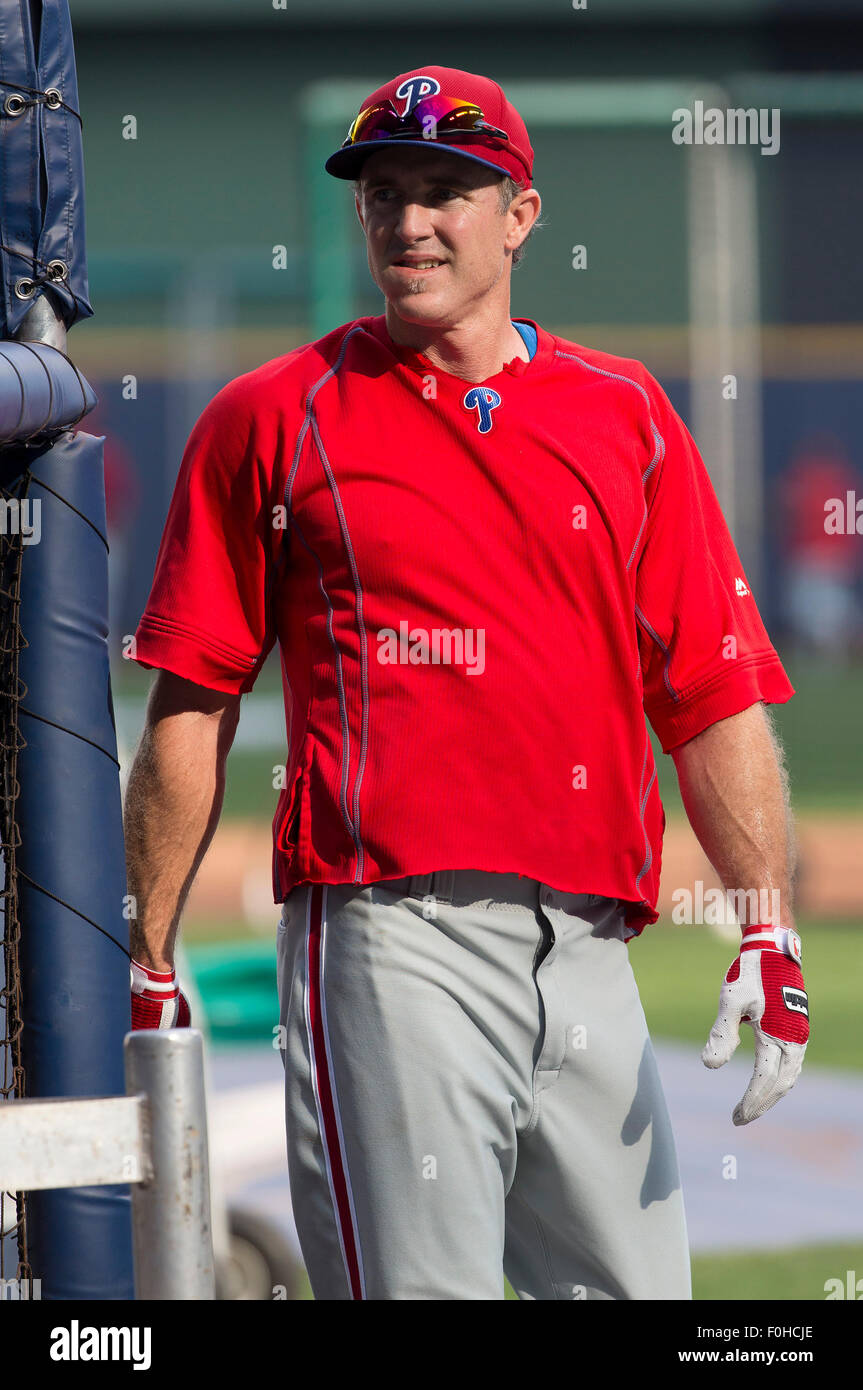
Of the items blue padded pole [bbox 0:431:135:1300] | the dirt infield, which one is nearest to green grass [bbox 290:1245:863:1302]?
blue padded pole [bbox 0:431:135:1300]

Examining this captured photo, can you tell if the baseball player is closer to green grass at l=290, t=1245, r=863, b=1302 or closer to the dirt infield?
green grass at l=290, t=1245, r=863, b=1302

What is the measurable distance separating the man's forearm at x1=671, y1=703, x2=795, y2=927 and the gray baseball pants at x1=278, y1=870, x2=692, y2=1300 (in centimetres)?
25

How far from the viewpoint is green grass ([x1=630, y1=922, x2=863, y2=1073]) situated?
25.7 ft

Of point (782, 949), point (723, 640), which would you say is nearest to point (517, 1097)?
point (782, 949)

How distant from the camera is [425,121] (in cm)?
282

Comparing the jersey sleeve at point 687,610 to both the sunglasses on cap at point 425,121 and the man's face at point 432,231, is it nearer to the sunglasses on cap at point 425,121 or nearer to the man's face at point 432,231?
the man's face at point 432,231

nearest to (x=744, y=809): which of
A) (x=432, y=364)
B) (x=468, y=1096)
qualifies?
(x=468, y=1096)

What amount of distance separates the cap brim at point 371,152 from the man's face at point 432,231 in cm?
1

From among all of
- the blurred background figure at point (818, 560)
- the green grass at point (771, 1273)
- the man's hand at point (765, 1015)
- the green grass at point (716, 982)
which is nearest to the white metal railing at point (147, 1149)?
the man's hand at point (765, 1015)

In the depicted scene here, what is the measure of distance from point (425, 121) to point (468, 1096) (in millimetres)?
1343

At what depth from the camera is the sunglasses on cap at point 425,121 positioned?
2822mm

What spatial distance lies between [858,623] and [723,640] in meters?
25.6

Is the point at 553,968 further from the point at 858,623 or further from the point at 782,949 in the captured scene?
the point at 858,623

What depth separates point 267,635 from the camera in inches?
116
